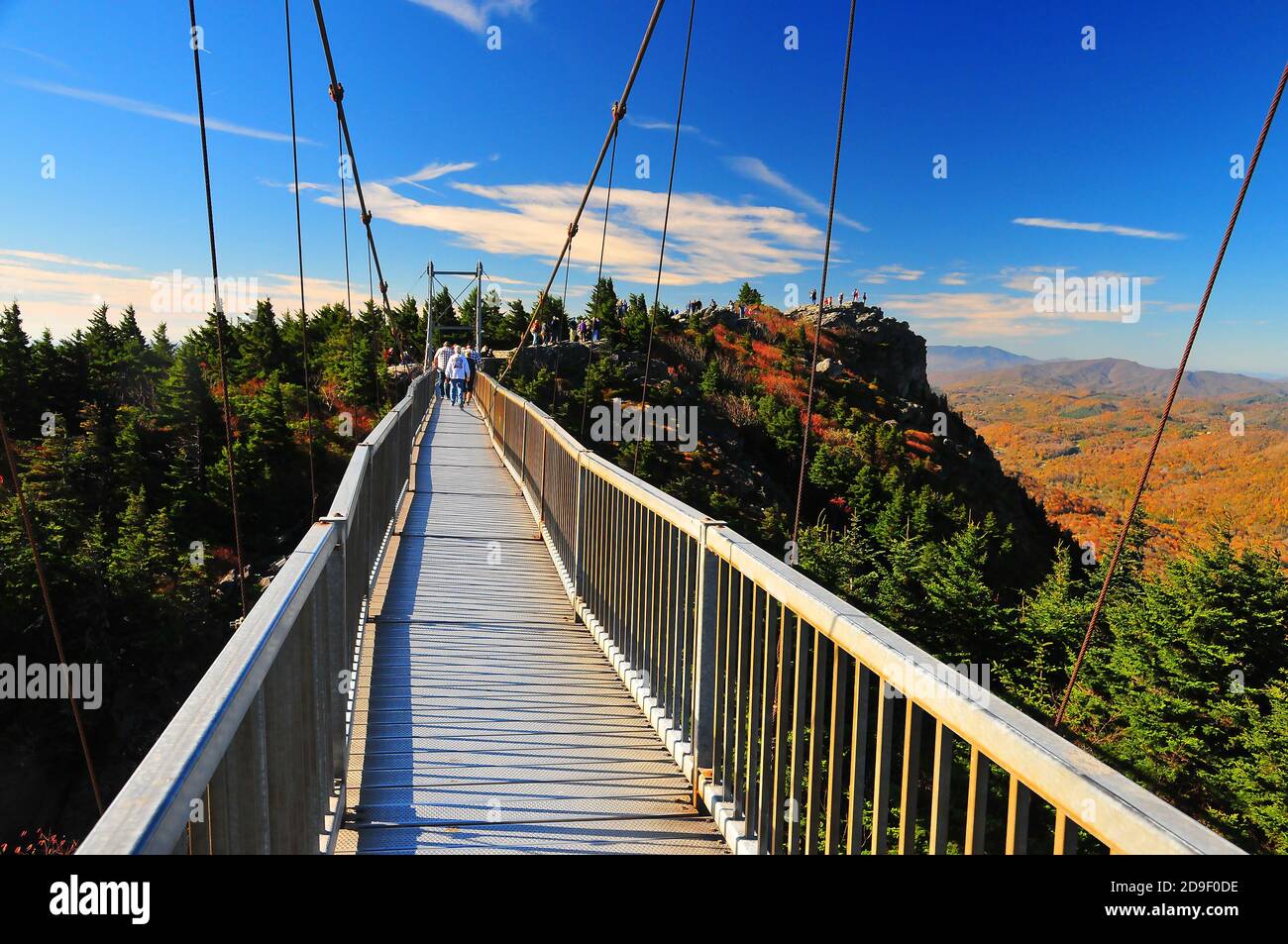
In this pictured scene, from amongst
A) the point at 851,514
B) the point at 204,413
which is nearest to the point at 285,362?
the point at 204,413

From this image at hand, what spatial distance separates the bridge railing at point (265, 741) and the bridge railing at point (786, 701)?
1178mm

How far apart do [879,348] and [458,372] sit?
71252mm

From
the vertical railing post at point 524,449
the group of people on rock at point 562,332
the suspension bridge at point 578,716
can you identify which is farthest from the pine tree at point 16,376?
the suspension bridge at point 578,716

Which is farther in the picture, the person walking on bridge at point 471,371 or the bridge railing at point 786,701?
the person walking on bridge at point 471,371

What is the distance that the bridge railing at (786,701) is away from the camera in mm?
1365

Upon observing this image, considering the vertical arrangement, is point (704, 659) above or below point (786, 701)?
below

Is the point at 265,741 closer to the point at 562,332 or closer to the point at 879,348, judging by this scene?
the point at 562,332

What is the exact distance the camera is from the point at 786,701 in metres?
2.77

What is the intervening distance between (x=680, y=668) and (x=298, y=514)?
162 feet

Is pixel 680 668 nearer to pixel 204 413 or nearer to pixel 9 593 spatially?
pixel 9 593

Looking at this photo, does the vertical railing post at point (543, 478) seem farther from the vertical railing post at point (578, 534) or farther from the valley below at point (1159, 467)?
the valley below at point (1159, 467)

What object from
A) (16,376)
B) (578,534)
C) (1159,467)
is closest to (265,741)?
(578,534)

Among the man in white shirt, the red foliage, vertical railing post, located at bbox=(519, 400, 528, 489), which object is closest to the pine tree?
the red foliage

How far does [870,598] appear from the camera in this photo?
36.6 m
